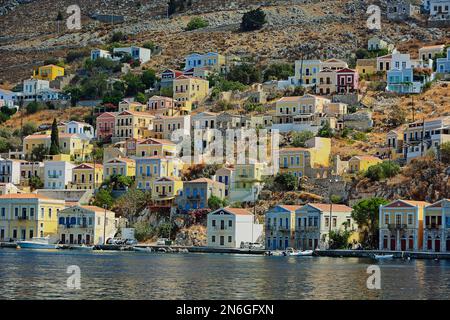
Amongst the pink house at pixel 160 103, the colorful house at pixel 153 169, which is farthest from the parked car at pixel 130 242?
the pink house at pixel 160 103

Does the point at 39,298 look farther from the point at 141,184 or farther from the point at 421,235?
the point at 141,184

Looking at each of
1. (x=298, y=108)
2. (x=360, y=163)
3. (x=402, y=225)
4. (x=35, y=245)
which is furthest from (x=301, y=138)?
(x=35, y=245)

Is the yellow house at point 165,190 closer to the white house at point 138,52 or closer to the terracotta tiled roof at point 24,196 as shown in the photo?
the terracotta tiled roof at point 24,196

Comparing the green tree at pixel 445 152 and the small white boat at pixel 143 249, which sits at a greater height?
the green tree at pixel 445 152

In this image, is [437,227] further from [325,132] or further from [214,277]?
[214,277]

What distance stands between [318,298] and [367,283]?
275 inches

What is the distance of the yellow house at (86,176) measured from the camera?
335 ft

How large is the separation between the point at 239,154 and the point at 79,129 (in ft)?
63.8

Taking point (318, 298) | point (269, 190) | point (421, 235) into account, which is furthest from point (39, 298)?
point (269, 190)

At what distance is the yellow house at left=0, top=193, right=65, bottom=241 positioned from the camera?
95.3 metres

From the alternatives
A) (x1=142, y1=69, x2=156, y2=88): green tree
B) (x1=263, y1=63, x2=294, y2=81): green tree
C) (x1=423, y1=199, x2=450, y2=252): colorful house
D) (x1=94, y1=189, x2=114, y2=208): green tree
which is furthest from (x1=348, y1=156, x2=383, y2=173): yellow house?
(x1=142, y1=69, x2=156, y2=88): green tree

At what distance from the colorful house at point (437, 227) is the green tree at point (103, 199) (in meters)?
26.7

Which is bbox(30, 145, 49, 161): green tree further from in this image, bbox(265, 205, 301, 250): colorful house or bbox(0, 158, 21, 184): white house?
bbox(265, 205, 301, 250): colorful house

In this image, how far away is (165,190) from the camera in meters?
97.2
